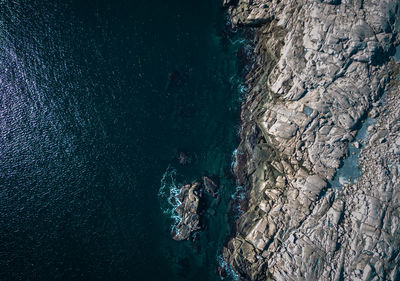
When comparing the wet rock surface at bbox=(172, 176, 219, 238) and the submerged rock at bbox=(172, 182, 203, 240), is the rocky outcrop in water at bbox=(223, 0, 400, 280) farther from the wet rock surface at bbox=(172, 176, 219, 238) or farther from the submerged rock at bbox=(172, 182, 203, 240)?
the submerged rock at bbox=(172, 182, 203, 240)

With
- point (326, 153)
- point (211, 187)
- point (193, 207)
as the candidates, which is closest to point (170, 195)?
point (193, 207)

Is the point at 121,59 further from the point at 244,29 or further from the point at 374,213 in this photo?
the point at 374,213

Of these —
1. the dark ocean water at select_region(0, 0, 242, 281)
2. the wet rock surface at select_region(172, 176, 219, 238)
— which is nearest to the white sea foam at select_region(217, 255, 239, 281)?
the dark ocean water at select_region(0, 0, 242, 281)

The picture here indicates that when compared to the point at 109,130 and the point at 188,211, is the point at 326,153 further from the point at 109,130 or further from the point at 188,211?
the point at 109,130

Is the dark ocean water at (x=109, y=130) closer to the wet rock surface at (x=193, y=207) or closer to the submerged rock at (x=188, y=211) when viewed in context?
the wet rock surface at (x=193, y=207)

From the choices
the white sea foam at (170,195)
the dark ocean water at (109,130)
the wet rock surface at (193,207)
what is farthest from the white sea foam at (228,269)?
the white sea foam at (170,195)
